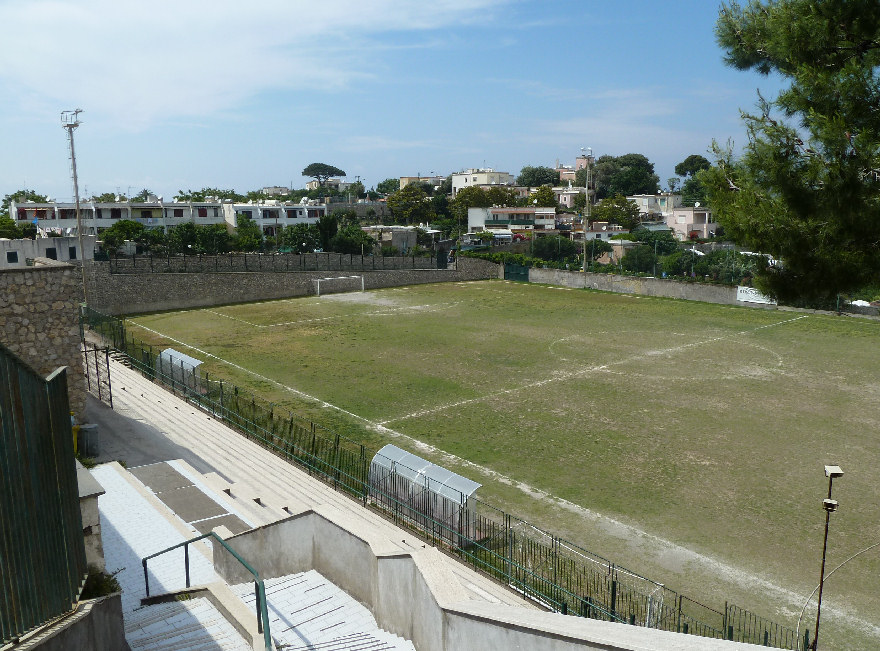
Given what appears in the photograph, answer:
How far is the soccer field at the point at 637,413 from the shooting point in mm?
13867

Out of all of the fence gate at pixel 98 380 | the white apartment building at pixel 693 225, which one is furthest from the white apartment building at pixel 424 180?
the fence gate at pixel 98 380

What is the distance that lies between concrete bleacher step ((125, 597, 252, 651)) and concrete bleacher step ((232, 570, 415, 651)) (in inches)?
24.6

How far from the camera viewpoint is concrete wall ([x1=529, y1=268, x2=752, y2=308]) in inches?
1811

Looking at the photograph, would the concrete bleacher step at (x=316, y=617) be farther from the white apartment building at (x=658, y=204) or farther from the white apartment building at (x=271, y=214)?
the white apartment building at (x=658, y=204)

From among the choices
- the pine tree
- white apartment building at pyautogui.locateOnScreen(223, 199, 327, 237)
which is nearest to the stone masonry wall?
the pine tree

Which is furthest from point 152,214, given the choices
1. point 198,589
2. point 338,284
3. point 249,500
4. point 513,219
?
point 198,589

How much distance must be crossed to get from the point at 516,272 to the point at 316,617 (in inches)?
2012

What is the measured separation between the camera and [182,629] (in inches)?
285

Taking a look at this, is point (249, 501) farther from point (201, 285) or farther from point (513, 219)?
point (513, 219)

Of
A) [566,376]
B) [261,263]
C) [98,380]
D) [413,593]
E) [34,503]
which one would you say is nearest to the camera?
[34,503]

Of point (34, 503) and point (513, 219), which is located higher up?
point (513, 219)

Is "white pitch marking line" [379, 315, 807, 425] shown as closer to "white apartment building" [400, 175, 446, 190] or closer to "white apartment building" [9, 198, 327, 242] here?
"white apartment building" [9, 198, 327, 242]

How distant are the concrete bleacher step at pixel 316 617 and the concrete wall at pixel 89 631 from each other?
1.79m

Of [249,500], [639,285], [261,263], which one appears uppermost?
[261,263]
